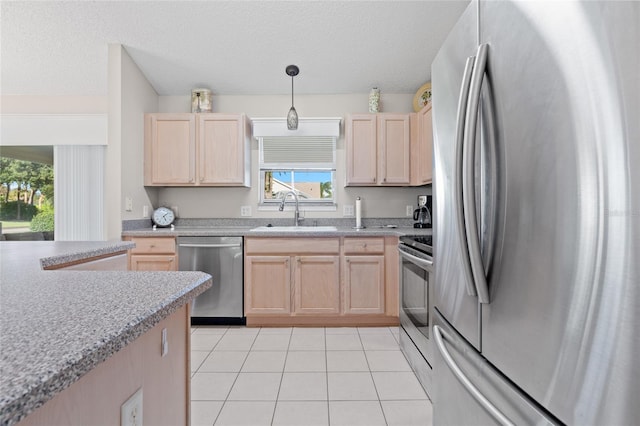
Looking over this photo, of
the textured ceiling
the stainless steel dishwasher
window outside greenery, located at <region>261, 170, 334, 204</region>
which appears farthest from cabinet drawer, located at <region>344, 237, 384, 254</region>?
the textured ceiling

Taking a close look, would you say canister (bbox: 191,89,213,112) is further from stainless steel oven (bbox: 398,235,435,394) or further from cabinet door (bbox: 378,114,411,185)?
stainless steel oven (bbox: 398,235,435,394)

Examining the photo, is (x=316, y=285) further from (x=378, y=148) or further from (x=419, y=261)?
(x=378, y=148)

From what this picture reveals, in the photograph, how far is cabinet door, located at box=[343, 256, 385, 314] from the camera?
2.82m

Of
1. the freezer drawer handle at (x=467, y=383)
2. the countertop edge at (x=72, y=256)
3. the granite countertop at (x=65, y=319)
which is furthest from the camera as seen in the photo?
the countertop edge at (x=72, y=256)

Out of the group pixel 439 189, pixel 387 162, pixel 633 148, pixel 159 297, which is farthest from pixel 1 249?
pixel 387 162

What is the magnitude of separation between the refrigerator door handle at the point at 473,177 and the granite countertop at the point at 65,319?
727 mm

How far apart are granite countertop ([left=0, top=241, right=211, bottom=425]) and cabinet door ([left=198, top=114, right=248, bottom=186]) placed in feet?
7.23

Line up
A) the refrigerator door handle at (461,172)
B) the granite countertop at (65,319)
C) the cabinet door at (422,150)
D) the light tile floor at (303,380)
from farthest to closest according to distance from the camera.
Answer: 1. the cabinet door at (422,150)
2. the light tile floor at (303,380)
3. the refrigerator door handle at (461,172)
4. the granite countertop at (65,319)

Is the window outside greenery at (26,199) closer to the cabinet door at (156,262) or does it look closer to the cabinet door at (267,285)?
the cabinet door at (156,262)

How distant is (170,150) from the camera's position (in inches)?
125

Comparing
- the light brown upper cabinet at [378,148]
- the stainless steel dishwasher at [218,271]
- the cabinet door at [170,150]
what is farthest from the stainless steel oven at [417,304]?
the cabinet door at [170,150]

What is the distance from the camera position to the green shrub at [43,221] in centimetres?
379

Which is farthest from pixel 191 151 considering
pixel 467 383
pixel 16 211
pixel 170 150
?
pixel 467 383

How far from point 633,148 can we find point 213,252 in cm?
284
